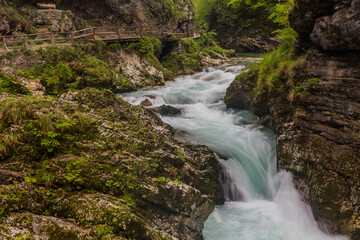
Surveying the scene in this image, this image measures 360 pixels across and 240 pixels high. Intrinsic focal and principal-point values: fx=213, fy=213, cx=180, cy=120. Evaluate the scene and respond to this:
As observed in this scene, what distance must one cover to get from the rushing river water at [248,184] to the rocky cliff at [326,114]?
565 millimetres

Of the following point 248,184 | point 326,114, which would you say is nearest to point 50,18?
point 248,184

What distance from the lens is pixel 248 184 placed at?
787cm

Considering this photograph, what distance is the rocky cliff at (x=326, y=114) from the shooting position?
602cm

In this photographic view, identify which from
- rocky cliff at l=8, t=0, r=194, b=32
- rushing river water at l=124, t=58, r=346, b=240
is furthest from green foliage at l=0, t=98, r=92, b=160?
rocky cliff at l=8, t=0, r=194, b=32

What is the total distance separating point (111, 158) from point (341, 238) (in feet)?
21.7

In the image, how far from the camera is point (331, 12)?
6.63 meters

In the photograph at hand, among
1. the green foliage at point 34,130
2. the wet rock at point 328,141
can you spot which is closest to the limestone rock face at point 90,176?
the green foliage at point 34,130

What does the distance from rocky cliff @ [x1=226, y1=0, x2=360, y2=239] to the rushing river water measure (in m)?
0.57

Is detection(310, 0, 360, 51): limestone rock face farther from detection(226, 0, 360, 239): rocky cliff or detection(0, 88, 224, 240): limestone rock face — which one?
detection(0, 88, 224, 240): limestone rock face

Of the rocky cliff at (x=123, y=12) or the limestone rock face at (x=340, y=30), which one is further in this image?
the rocky cliff at (x=123, y=12)

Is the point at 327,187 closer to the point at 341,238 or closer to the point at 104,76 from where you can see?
the point at 341,238

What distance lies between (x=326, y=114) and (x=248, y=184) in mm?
3523

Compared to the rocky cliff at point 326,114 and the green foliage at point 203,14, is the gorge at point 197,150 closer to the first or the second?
the rocky cliff at point 326,114

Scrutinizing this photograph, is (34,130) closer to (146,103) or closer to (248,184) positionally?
(248,184)
